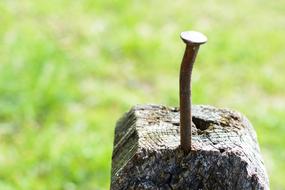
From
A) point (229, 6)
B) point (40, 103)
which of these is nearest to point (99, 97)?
point (40, 103)

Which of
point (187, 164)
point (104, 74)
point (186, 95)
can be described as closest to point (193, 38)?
point (186, 95)

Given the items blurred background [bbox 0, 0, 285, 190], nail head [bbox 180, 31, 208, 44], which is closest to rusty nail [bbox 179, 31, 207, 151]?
nail head [bbox 180, 31, 208, 44]

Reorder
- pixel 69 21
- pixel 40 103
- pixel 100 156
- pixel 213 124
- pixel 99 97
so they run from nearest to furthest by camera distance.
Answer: pixel 213 124 < pixel 100 156 < pixel 40 103 < pixel 99 97 < pixel 69 21

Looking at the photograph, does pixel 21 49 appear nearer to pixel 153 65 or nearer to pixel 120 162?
pixel 153 65

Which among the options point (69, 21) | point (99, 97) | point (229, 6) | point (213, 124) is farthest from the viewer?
point (229, 6)

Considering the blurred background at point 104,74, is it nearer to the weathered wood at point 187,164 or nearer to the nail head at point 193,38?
the weathered wood at point 187,164

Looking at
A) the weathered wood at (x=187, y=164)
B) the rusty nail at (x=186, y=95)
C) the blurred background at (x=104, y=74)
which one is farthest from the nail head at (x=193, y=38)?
the blurred background at (x=104, y=74)

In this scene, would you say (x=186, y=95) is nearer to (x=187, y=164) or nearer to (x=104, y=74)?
(x=187, y=164)

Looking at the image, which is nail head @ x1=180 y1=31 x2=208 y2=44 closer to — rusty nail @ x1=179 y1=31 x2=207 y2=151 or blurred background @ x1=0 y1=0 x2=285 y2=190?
rusty nail @ x1=179 y1=31 x2=207 y2=151

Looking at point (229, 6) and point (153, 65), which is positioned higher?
point (229, 6)
